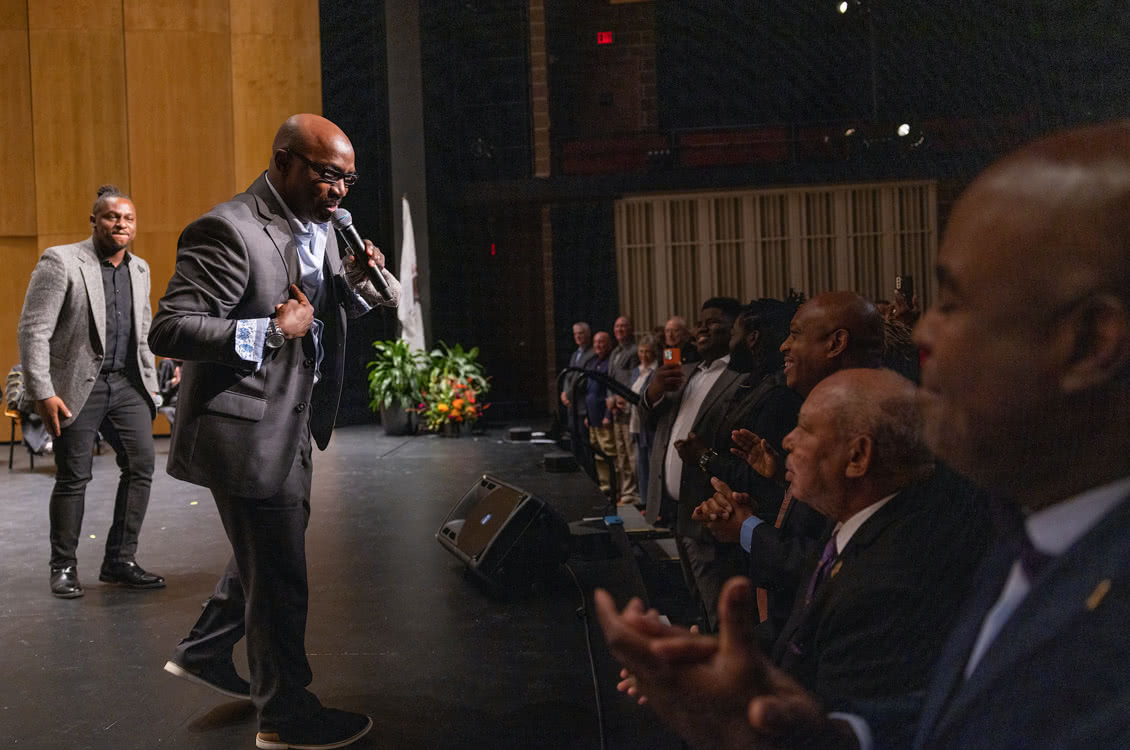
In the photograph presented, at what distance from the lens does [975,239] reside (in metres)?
0.57

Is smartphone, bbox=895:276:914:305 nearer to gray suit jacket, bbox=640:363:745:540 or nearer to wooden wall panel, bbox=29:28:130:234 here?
gray suit jacket, bbox=640:363:745:540

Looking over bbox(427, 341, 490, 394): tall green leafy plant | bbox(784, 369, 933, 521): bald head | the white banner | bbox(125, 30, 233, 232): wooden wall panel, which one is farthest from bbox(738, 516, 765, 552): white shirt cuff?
bbox(125, 30, 233, 232): wooden wall panel

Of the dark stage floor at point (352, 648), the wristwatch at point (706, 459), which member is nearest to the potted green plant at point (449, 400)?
the dark stage floor at point (352, 648)

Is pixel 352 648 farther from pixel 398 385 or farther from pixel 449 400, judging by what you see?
pixel 398 385

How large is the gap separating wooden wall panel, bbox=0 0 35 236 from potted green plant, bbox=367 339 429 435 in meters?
4.25

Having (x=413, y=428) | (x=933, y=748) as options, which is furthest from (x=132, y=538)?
(x=413, y=428)

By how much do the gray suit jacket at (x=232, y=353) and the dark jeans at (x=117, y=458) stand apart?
1.77 meters

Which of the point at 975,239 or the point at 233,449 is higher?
the point at 975,239

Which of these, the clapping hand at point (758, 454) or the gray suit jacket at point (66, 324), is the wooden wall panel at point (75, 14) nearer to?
the gray suit jacket at point (66, 324)

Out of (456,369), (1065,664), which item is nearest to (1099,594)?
(1065,664)

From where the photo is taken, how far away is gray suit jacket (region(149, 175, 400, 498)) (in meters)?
1.94

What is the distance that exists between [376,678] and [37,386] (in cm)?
175

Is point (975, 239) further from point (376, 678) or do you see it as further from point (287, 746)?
point (376, 678)

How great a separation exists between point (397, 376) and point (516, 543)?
6537mm
